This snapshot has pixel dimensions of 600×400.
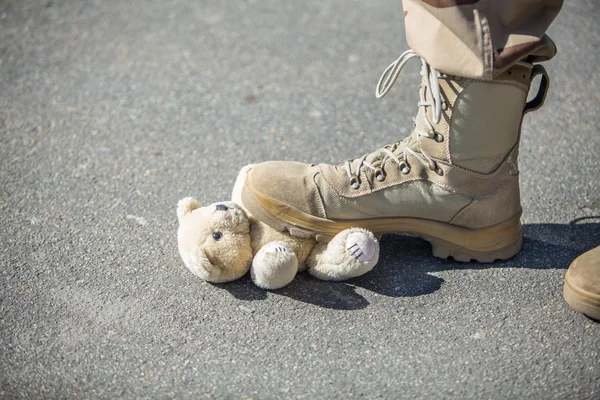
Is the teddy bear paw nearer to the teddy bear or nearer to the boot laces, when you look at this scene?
the teddy bear

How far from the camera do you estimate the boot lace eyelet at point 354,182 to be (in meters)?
1.93

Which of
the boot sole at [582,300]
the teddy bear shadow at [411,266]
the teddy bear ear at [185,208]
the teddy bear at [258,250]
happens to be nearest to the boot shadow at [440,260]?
the teddy bear shadow at [411,266]

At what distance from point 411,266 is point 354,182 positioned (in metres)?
0.35

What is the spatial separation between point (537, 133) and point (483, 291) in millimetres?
1140

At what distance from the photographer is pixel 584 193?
2.36 m

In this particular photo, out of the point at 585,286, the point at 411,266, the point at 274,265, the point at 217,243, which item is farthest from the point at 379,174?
the point at 585,286

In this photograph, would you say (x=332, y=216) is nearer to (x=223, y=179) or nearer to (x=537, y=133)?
(x=223, y=179)

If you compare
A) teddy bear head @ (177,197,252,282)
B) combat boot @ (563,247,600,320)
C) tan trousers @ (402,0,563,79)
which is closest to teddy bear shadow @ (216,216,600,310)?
teddy bear head @ (177,197,252,282)

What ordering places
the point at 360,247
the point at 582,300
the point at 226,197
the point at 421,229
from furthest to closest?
the point at 226,197
the point at 421,229
the point at 360,247
the point at 582,300

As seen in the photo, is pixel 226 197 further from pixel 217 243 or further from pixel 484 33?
pixel 484 33

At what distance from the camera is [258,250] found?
1904mm

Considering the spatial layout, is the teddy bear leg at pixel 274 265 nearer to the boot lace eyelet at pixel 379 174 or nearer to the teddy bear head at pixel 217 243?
the teddy bear head at pixel 217 243

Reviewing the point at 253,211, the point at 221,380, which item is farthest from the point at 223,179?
the point at 221,380

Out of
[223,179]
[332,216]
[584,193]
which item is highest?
[332,216]
